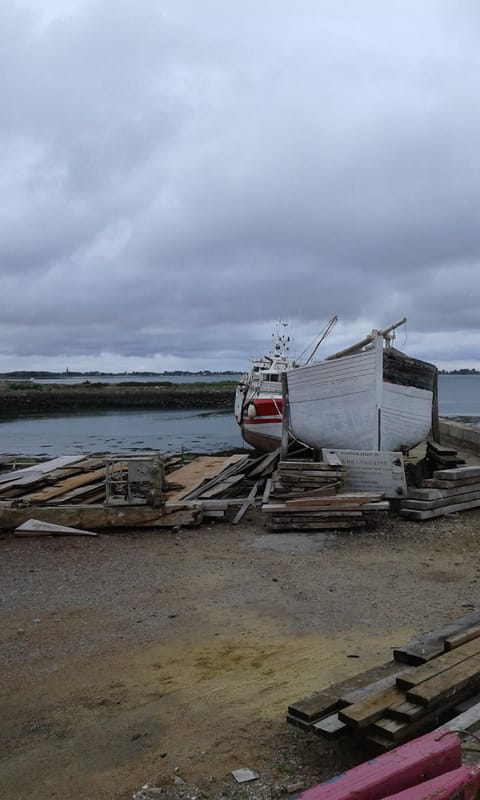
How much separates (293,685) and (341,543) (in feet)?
15.9

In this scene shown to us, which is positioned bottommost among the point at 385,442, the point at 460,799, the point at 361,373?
the point at 460,799

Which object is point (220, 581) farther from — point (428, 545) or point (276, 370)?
point (276, 370)

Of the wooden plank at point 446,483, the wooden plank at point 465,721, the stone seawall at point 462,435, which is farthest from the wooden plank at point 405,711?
the stone seawall at point 462,435

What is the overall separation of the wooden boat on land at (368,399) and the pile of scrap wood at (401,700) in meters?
9.18

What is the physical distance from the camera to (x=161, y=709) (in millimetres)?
4484

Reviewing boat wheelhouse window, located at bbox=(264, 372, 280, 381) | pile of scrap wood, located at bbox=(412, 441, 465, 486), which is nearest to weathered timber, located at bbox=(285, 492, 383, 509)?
pile of scrap wood, located at bbox=(412, 441, 465, 486)

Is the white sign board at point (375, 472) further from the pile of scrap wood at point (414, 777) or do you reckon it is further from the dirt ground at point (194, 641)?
the pile of scrap wood at point (414, 777)

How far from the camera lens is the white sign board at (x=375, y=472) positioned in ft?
37.1

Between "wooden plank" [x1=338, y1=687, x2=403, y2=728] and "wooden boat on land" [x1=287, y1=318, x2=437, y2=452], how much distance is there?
9749 mm

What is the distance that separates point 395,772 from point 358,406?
35.5 feet

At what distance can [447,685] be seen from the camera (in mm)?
3715

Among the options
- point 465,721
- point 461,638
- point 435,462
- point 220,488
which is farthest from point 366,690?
point 435,462

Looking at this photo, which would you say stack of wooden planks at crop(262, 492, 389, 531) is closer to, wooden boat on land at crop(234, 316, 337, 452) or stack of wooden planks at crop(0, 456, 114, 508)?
stack of wooden planks at crop(0, 456, 114, 508)

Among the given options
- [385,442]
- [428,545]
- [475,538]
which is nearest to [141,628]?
[428,545]
